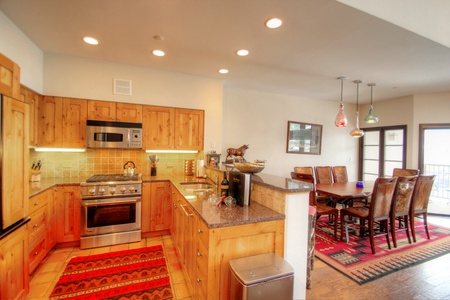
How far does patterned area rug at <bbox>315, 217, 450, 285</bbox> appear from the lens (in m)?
2.51

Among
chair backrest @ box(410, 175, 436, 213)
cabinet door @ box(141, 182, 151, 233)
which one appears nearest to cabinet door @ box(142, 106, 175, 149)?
cabinet door @ box(141, 182, 151, 233)

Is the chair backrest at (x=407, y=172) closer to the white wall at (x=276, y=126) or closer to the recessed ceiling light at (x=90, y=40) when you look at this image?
the white wall at (x=276, y=126)

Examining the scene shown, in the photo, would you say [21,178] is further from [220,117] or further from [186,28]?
[220,117]

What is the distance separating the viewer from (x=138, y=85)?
345 centimetres

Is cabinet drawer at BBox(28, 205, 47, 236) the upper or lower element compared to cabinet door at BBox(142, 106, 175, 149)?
lower

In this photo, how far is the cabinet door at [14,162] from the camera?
62.1 inches

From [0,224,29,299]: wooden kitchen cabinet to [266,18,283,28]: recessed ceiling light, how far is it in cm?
294

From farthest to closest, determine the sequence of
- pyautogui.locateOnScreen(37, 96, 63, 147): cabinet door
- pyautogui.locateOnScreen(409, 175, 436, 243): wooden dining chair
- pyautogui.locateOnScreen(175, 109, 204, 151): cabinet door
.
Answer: pyautogui.locateOnScreen(175, 109, 204, 151): cabinet door → pyautogui.locateOnScreen(409, 175, 436, 243): wooden dining chair → pyautogui.locateOnScreen(37, 96, 63, 147): cabinet door

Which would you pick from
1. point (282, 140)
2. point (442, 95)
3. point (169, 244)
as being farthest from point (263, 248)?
point (442, 95)

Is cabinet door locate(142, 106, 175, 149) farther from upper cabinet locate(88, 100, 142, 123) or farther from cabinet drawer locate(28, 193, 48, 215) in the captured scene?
cabinet drawer locate(28, 193, 48, 215)

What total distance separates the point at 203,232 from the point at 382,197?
2.76m

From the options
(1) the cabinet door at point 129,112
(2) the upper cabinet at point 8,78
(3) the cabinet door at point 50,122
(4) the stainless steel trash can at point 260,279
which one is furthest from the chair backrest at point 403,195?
(3) the cabinet door at point 50,122

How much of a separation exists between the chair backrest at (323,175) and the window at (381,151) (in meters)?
2.08

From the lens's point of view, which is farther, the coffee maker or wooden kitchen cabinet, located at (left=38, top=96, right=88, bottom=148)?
wooden kitchen cabinet, located at (left=38, top=96, right=88, bottom=148)
